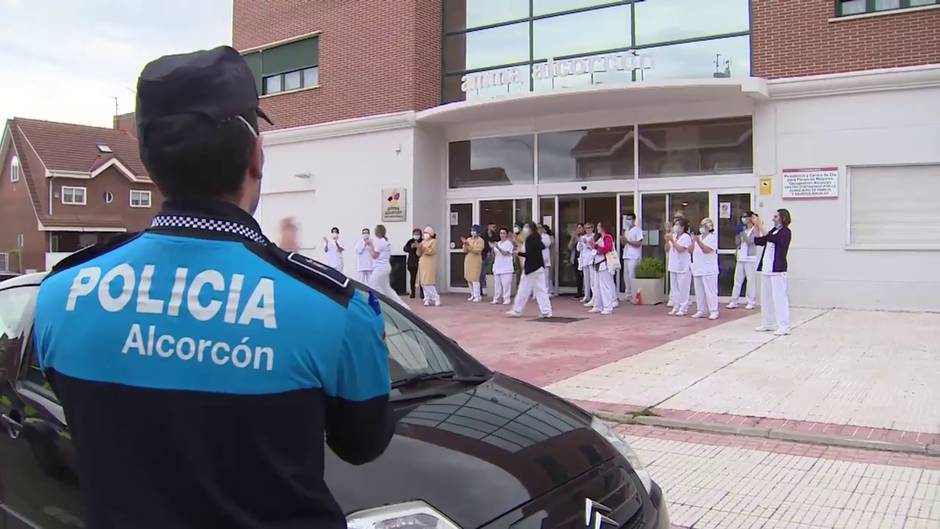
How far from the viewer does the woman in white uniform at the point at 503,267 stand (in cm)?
1525

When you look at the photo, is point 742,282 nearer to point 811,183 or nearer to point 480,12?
point 811,183

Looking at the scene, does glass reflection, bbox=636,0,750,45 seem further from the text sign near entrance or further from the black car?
the black car

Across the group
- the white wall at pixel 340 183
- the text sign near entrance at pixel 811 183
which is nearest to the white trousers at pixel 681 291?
the text sign near entrance at pixel 811 183

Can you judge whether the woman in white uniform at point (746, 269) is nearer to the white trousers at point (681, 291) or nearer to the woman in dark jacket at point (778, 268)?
the white trousers at point (681, 291)

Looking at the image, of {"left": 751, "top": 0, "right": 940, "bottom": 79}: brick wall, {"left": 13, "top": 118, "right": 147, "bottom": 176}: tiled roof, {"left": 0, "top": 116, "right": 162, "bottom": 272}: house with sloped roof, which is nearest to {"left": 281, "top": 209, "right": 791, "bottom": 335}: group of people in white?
{"left": 751, "top": 0, "right": 940, "bottom": 79}: brick wall

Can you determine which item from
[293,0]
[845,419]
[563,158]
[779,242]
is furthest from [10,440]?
[293,0]

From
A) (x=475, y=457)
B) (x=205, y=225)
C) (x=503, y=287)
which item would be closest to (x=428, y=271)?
(x=503, y=287)

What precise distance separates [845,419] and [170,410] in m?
6.05

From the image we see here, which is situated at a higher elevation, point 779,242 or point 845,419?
point 779,242

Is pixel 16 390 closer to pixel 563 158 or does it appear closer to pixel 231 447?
pixel 231 447

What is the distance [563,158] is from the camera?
17.0 metres

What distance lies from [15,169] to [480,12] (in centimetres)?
3997

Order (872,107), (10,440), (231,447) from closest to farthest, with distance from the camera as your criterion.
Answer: (231,447) < (10,440) < (872,107)

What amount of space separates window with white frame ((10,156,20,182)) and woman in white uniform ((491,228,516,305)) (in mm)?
41003
